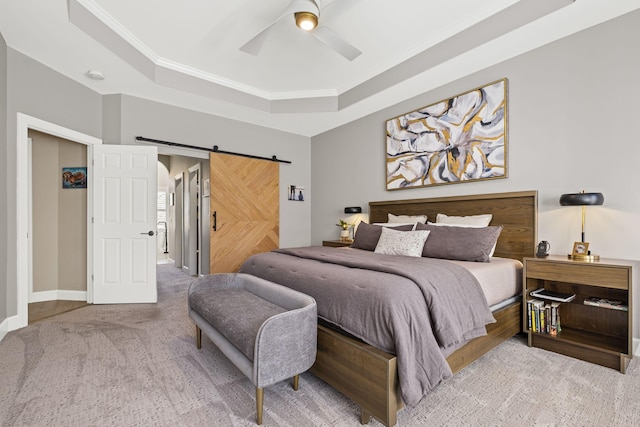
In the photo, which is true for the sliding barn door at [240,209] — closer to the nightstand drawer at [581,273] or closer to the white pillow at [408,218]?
the white pillow at [408,218]

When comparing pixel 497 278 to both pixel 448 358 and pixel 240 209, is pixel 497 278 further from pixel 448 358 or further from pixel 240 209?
pixel 240 209

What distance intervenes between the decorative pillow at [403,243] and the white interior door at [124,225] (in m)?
2.97

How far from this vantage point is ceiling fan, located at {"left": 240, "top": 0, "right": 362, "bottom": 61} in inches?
96.3

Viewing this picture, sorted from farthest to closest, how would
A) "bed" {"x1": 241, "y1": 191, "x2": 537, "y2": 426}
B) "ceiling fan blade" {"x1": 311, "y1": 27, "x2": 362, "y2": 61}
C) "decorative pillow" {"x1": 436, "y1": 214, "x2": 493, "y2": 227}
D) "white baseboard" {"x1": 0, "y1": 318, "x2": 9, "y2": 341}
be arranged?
"decorative pillow" {"x1": 436, "y1": 214, "x2": 493, "y2": 227} < "white baseboard" {"x1": 0, "y1": 318, "x2": 9, "y2": 341} < "ceiling fan blade" {"x1": 311, "y1": 27, "x2": 362, "y2": 61} < "bed" {"x1": 241, "y1": 191, "x2": 537, "y2": 426}

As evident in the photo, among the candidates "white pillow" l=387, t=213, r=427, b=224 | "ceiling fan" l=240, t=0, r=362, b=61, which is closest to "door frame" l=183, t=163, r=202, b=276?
"ceiling fan" l=240, t=0, r=362, b=61

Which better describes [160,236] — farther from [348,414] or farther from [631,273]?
[631,273]

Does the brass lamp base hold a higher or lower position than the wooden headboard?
lower

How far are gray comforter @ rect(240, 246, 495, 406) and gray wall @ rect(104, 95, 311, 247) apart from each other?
3.19 m

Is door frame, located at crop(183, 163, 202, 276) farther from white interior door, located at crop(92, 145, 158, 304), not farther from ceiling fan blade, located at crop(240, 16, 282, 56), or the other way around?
ceiling fan blade, located at crop(240, 16, 282, 56)

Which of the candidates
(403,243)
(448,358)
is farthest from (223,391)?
(403,243)

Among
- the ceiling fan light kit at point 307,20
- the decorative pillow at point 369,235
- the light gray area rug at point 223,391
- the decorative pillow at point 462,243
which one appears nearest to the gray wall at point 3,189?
the light gray area rug at point 223,391

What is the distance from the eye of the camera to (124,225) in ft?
13.0

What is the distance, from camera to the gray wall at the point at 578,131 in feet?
8.20

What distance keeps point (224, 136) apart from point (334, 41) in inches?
105
